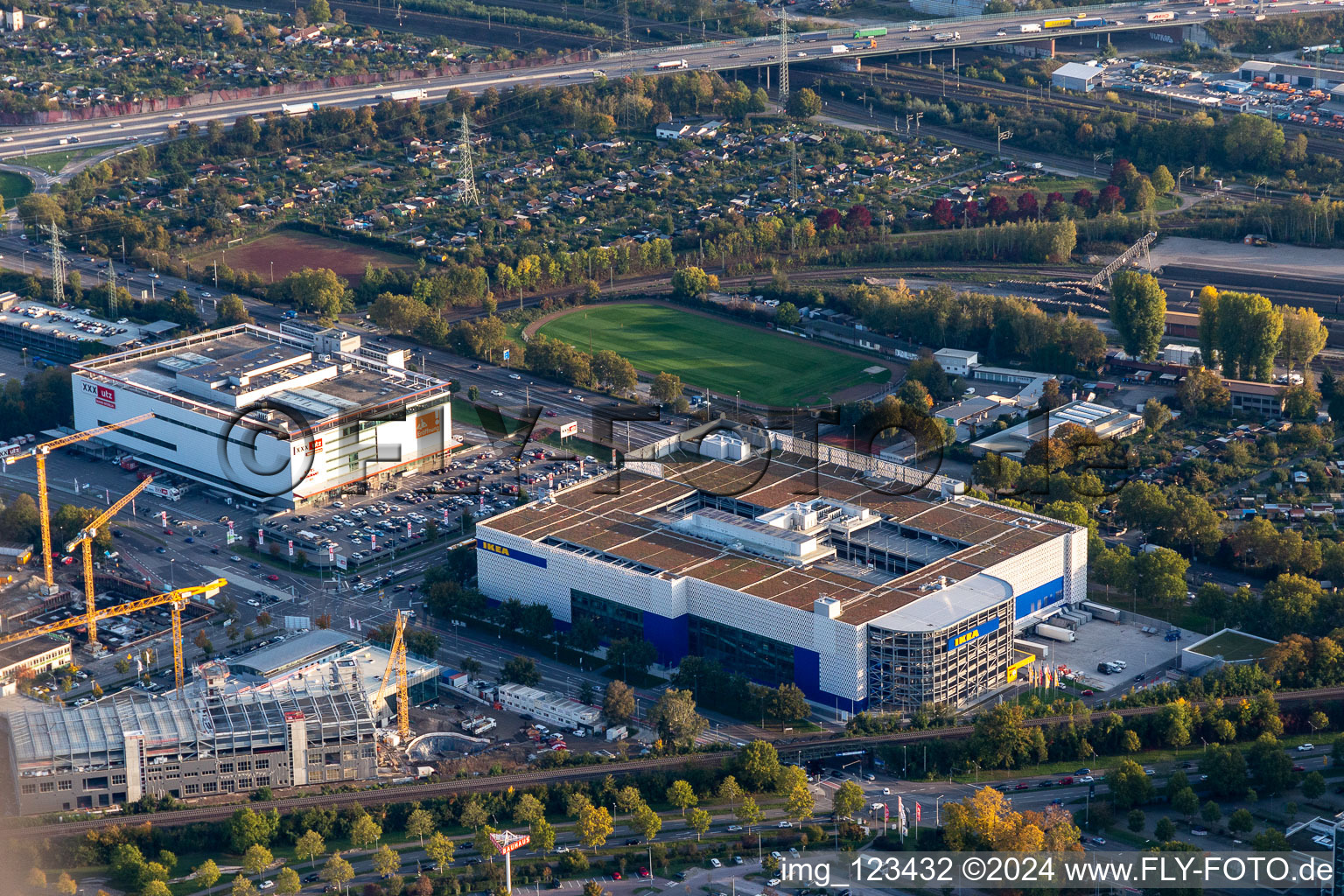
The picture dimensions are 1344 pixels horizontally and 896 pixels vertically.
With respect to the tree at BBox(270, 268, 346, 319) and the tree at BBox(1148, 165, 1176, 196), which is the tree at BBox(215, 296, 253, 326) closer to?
the tree at BBox(270, 268, 346, 319)

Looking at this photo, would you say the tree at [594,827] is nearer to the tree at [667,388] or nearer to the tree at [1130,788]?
the tree at [1130,788]

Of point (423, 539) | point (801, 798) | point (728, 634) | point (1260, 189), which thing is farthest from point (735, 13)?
point (801, 798)

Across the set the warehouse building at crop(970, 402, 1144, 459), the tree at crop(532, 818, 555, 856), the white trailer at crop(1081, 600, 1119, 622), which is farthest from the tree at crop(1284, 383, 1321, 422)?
the tree at crop(532, 818, 555, 856)

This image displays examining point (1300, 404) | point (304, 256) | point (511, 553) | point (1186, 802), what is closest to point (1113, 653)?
point (1186, 802)

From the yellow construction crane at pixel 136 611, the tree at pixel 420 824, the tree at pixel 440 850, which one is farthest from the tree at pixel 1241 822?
the yellow construction crane at pixel 136 611

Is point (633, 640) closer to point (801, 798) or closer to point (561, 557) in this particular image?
point (561, 557)

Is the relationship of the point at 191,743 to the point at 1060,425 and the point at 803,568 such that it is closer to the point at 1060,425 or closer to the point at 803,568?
the point at 803,568
